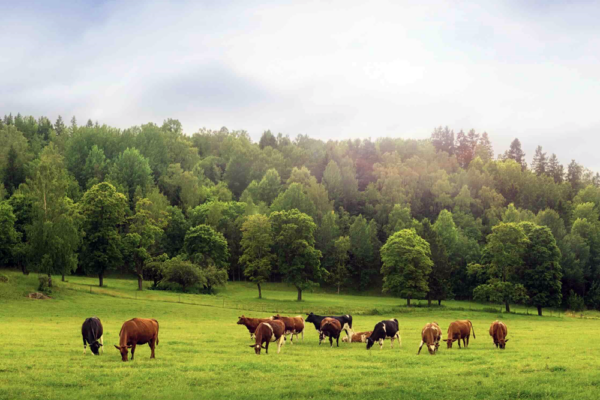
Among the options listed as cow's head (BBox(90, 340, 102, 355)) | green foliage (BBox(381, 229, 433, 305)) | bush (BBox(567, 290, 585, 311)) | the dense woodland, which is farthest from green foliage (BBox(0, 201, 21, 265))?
bush (BBox(567, 290, 585, 311))

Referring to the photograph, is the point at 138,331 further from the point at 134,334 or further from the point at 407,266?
the point at 407,266

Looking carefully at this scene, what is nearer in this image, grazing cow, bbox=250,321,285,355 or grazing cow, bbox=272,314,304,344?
grazing cow, bbox=250,321,285,355

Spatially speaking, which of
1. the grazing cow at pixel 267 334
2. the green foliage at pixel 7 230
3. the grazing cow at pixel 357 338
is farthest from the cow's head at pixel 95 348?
the green foliage at pixel 7 230

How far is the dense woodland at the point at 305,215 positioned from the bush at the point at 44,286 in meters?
4.36

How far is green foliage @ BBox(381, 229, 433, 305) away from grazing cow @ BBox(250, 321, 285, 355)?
179 feet

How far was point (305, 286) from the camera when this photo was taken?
81.4 meters

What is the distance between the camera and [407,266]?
8094 cm

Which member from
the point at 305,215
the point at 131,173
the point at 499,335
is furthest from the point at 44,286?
Answer: the point at 131,173

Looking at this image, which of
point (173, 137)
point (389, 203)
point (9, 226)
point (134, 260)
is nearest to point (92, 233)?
point (134, 260)

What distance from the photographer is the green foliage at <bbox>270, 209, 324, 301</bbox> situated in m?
82.5

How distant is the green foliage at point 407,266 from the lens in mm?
79375

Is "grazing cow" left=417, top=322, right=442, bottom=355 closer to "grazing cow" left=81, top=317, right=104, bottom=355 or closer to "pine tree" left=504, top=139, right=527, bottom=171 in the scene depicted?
"grazing cow" left=81, top=317, right=104, bottom=355

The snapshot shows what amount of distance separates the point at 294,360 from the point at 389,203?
118 metres

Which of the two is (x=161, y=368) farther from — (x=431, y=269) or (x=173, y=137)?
(x=173, y=137)
